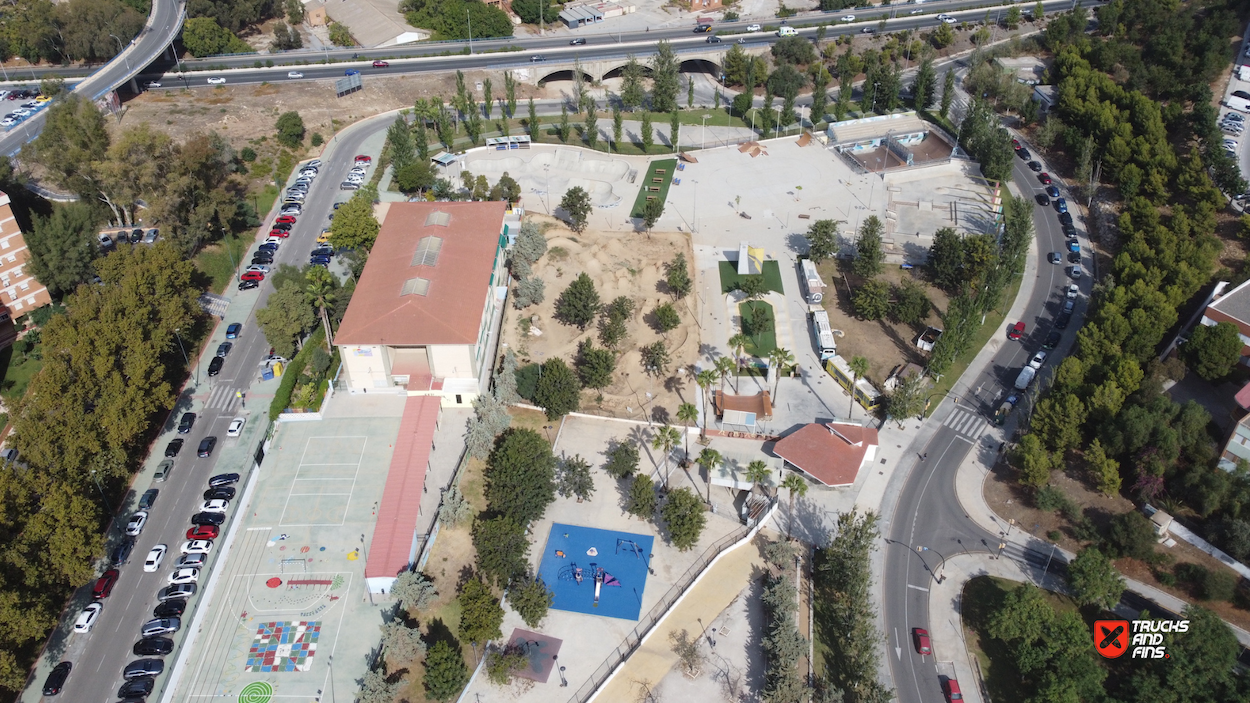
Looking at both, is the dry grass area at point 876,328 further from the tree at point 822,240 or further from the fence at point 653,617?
the fence at point 653,617

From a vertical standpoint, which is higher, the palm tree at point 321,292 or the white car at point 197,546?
the palm tree at point 321,292

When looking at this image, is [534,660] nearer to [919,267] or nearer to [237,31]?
[919,267]

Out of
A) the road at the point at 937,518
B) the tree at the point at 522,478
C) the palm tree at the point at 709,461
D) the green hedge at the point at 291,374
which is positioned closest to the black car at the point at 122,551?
the green hedge at the point at 291,374

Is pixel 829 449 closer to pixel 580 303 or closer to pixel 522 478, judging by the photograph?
pixel 522 478

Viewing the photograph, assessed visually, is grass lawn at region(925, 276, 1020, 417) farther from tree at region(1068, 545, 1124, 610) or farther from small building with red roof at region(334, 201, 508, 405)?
small building with red roof at region(334, 201, 508, 405)

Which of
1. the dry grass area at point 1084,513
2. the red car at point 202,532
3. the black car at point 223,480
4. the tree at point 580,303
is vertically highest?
the tree at point 580,303
